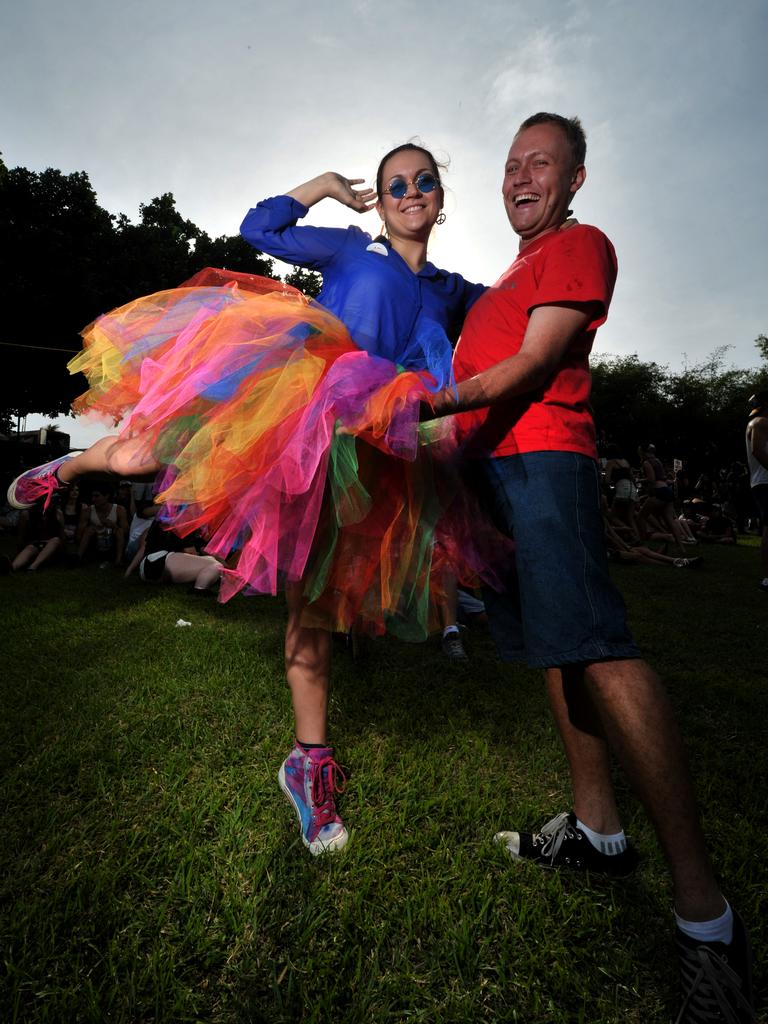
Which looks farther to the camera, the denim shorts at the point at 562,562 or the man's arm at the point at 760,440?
the man's arm at the point at 760,440

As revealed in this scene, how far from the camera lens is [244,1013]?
1336 mm

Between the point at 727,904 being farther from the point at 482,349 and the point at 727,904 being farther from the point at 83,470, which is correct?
the point at 83,470

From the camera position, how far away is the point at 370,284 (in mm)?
2299

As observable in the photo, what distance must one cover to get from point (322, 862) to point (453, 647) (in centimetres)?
238

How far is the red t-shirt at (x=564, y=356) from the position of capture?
158 cm

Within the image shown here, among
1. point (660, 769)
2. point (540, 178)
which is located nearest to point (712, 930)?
point (660, 769)

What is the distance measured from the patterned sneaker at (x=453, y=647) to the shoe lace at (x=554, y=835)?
2098 millimetres

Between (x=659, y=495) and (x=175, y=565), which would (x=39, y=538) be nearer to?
(x=175, y=565)

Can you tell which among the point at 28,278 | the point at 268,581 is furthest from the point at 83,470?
the point at 28,278

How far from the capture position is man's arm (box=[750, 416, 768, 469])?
21.2 ft

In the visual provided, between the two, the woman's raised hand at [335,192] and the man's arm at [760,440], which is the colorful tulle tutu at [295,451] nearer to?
the woman's raised hand at [335,192]

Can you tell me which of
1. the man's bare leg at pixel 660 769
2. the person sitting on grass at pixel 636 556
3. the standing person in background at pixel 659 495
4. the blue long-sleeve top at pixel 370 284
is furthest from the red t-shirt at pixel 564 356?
the standing person in background at pixel 659 495

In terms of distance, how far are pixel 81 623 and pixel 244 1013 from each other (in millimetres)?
4071

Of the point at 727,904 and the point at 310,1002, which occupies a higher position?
the point at 727,904
